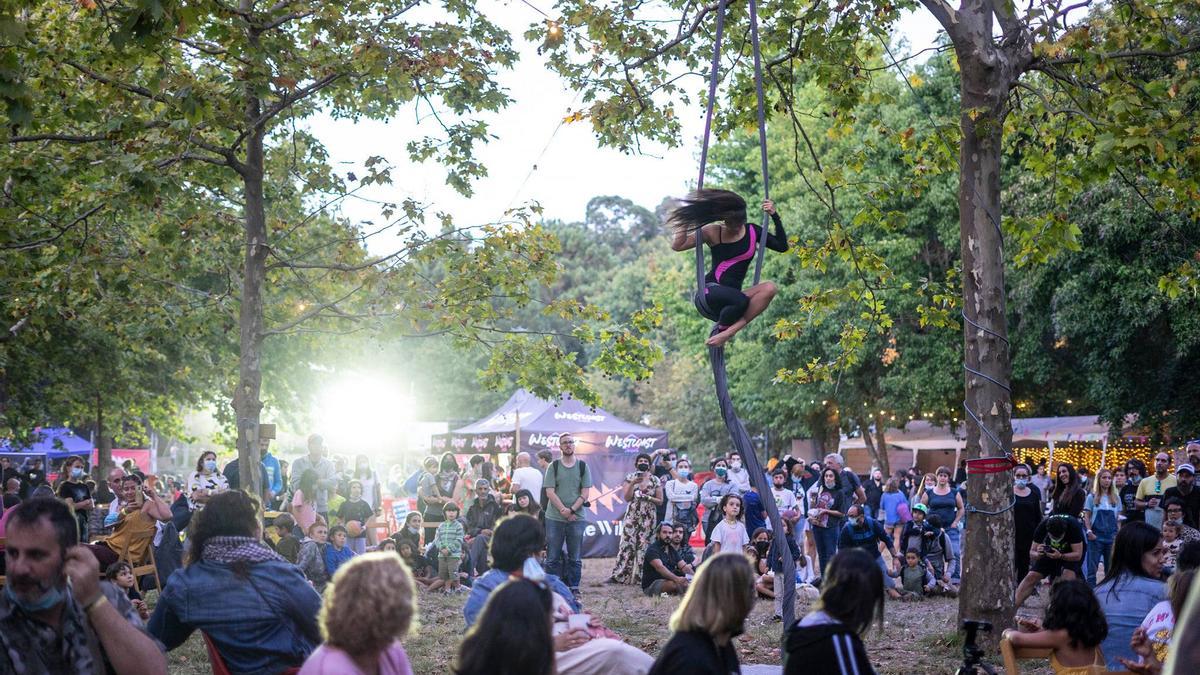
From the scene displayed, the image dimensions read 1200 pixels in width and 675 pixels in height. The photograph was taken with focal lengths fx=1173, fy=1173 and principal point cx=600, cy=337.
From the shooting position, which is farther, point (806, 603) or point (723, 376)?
point (806, 603)

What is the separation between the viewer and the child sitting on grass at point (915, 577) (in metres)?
15.2

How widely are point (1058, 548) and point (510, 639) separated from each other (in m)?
8.40

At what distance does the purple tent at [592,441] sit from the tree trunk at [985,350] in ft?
38.0

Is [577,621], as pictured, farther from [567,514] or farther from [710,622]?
[567,514]

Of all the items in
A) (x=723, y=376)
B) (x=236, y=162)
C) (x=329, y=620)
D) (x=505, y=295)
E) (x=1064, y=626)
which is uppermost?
(x=236, y=162)

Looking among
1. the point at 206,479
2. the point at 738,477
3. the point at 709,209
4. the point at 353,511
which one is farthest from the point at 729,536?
the point at 709,209

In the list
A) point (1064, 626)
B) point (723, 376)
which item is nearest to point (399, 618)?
point (1064, 626)

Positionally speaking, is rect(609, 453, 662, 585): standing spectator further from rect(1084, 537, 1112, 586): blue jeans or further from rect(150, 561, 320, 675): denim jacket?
rect(150, 561, 320, 675): denim jacket

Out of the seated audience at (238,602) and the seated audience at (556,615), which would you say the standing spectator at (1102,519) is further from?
the seated audience at (238,602)

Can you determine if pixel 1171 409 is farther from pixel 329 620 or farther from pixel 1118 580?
pixel 329 620

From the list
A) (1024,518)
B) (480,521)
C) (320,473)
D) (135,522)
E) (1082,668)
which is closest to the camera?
(1082,668)

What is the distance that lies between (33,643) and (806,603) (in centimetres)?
1120

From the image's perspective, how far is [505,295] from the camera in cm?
1280

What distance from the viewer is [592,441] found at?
21500mm
